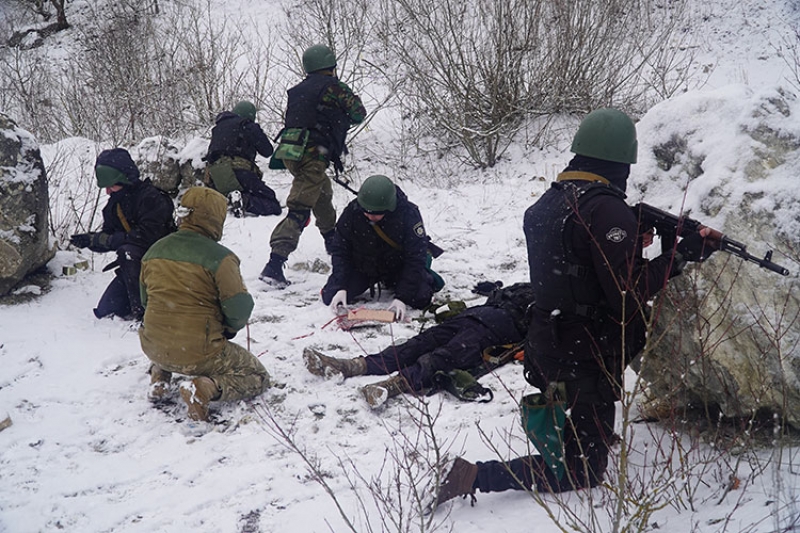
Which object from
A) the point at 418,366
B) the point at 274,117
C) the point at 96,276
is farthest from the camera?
the point at 274,117

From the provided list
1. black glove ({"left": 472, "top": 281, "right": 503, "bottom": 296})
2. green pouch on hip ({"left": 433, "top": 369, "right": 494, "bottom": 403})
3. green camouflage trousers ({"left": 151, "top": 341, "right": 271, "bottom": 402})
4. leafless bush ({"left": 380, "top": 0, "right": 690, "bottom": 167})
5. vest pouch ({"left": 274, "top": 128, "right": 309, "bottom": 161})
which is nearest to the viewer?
green camouflage trousers ({"left": 151, "top": 341, "right": 271, "bottom": 402})

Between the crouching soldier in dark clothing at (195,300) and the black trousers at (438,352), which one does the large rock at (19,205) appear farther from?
the black trousers at (438,352)

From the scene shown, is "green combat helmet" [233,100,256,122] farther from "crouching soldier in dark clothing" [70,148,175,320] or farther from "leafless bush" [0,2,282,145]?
"crouching soldier in dark clothing" [70,148,175,320]

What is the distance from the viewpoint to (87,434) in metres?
3.42

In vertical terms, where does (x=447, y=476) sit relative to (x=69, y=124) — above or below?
below

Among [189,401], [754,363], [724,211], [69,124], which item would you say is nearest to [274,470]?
[189,401]

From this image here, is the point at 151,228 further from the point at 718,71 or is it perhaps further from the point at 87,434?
the point at 718,71

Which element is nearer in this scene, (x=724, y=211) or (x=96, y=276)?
(x=724, y=211)

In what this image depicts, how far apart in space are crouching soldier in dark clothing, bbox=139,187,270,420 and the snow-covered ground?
0.25 metres

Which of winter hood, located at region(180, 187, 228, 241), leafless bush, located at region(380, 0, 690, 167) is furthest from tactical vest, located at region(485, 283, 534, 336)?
leafless bush, located at region(380, 0, 690, 167)

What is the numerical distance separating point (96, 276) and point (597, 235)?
201 inches

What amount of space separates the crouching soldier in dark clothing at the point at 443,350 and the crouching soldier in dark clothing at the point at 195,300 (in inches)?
25.9

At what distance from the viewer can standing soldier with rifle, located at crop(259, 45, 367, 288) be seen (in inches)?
221

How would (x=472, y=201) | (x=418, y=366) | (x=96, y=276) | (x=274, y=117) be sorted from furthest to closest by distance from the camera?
(x=274, y=117) → (x=472, y=201) → (x=96, y=276) → (x=418, y=366)
